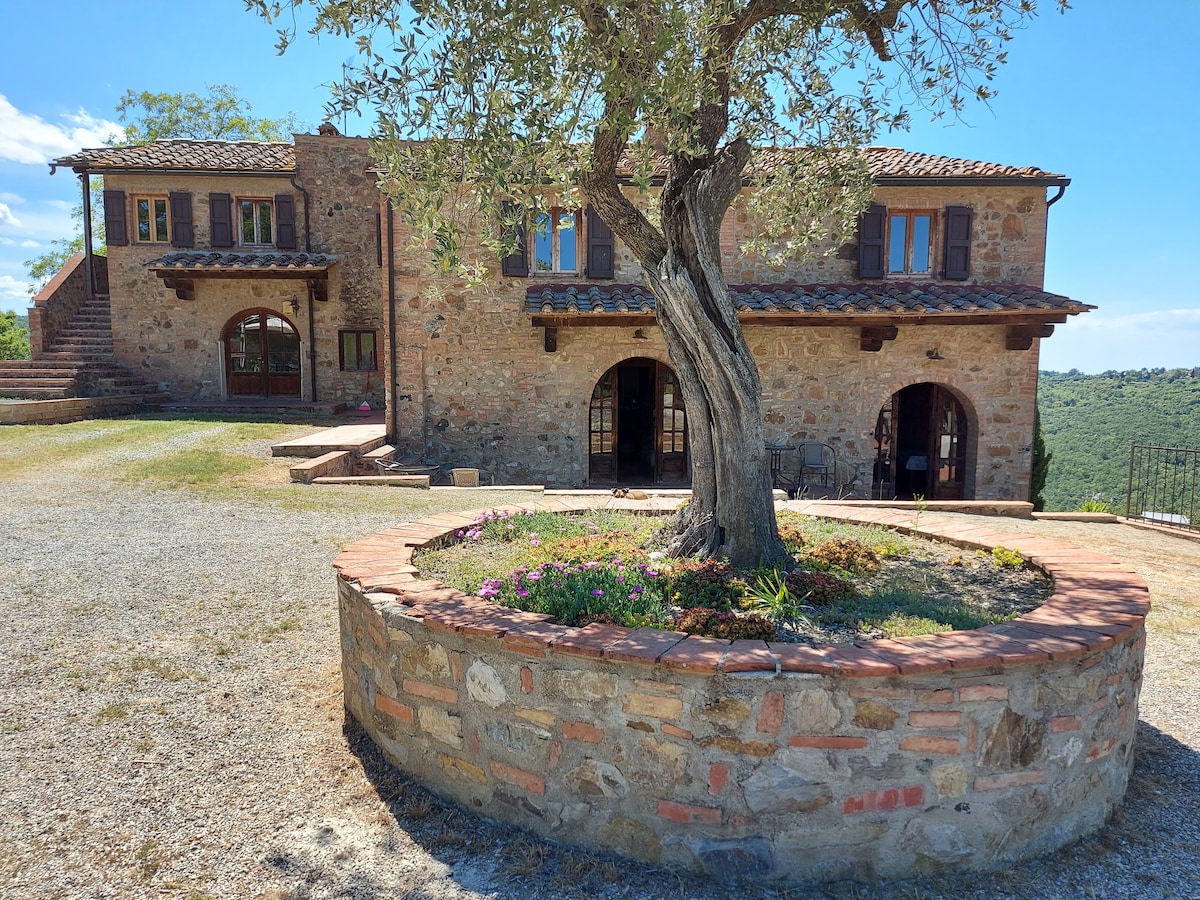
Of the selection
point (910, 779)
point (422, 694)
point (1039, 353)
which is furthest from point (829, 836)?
point (1039, 353)

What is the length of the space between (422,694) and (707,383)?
79.8 inches

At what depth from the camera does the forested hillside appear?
22734 mm

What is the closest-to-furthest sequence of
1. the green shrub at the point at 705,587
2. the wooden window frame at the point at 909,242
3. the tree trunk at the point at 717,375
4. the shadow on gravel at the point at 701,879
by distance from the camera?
the shadow on gravel at the point at 701,879
the green shrub at the point at 705,587
the tree trunk at the point at 717,375
the wooden window frame at the point at 909,242

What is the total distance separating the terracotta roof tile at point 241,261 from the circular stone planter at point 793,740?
14034 mm

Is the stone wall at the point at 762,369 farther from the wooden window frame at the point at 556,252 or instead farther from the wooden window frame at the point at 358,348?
the wooden window frame at the point at 358,348

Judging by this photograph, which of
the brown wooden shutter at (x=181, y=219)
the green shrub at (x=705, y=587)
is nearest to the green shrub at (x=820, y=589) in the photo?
the green shrub at (x=705, y=587)

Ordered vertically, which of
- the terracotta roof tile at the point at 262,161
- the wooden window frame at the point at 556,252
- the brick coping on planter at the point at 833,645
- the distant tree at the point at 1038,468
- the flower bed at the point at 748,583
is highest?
the terracotta roof tile at the point at 262,161

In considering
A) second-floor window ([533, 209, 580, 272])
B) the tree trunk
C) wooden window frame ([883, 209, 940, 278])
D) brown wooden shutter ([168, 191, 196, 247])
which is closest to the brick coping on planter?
the tree trunk

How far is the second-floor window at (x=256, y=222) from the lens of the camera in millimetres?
15922

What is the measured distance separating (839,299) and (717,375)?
794 centimetres

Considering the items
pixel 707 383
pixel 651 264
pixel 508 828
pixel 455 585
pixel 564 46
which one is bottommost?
pixel 508 828

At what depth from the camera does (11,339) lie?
78.0 ft

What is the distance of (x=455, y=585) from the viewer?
11.3 ft

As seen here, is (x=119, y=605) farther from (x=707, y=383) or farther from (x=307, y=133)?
(x=307, y=133)
